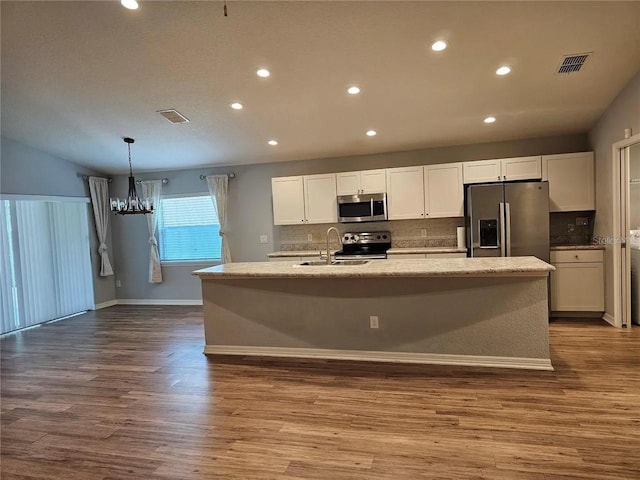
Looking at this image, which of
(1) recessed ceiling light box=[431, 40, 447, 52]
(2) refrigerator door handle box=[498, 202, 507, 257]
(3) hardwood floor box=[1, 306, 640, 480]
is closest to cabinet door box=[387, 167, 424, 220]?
(2) refrigerator door handle box=[498, 202, 507, 257]

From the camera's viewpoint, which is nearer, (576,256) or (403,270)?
(403,270)

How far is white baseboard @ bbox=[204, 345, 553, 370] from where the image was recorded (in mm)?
3158

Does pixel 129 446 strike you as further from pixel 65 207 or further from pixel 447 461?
pixel 65 207

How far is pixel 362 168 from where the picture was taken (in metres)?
5.81

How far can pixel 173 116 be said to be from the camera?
14.6ft

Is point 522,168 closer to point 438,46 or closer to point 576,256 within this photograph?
point 576,256

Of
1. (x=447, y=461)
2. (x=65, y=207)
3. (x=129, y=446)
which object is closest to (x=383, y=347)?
(x=447, y=461)

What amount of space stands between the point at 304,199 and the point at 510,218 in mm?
2785

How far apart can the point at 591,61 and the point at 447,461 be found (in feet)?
11.5

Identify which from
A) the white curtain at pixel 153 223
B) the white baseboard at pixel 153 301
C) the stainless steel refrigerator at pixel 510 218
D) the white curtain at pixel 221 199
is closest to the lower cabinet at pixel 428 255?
the stainless steel refrigerator at pixel 510 218

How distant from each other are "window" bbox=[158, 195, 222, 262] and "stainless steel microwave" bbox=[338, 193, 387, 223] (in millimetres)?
2296

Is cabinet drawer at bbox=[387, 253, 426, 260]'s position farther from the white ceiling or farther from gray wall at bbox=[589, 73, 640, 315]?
gray wall at bbox=[589, 73, 640, 315]

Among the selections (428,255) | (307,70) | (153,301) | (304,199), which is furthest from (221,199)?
(428,255)

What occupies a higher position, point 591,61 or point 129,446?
point 591,61
